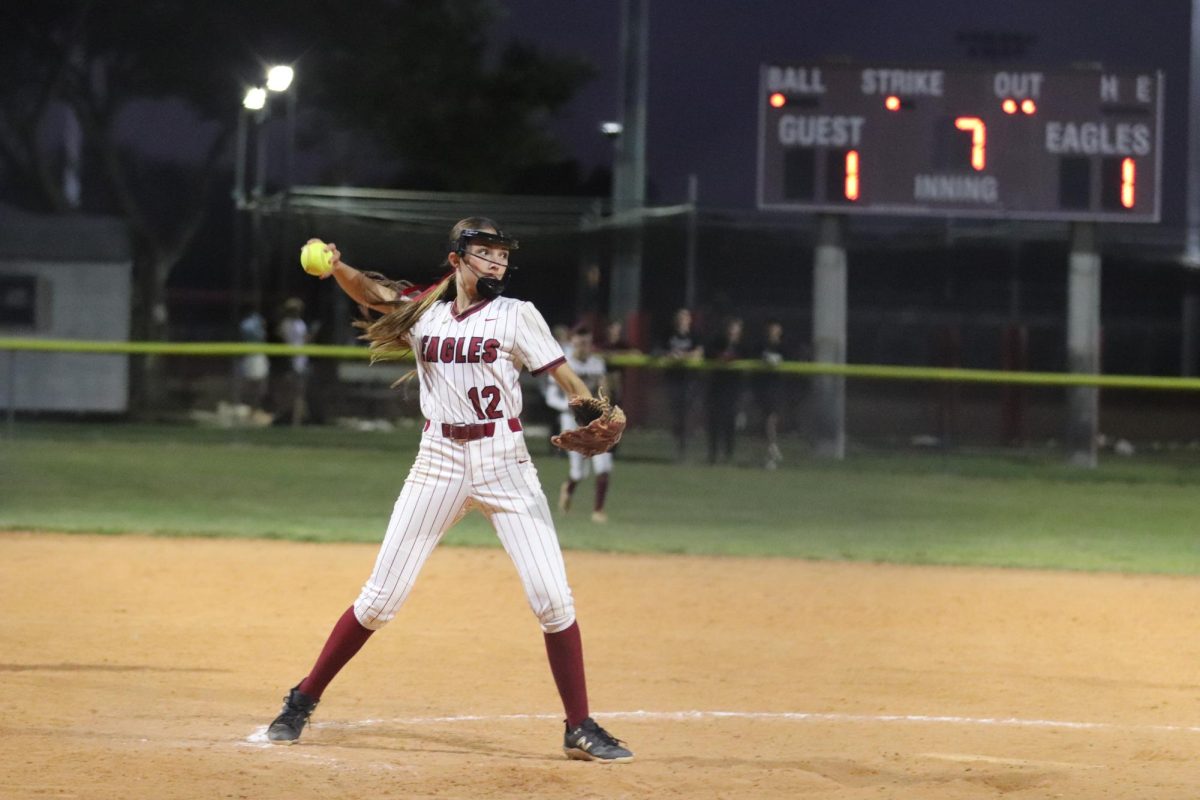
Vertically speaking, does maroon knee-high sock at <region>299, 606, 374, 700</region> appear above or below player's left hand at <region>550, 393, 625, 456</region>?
below

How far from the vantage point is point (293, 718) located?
5293mm

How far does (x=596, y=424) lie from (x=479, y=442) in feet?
1.21

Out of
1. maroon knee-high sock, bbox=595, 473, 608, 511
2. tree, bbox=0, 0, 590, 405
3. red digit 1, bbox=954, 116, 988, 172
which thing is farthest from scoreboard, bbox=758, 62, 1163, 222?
tree, bbox=0, 0, 590, 405

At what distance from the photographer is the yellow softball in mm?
5027

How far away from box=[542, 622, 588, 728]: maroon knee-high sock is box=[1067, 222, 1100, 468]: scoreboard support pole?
47.8ft

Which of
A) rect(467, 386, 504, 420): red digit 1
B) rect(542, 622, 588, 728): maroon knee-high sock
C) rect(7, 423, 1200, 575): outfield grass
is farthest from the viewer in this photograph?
rect(7, 423, 1200, 575): outfield grass

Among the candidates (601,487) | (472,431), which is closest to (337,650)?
(472,431)

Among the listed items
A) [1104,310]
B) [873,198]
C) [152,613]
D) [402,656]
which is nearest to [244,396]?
[873,198]

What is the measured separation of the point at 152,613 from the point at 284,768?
3.60 metres

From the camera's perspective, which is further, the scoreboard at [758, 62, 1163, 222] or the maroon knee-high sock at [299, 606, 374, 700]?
the scoreboard at [758, 62, 1163, 222]

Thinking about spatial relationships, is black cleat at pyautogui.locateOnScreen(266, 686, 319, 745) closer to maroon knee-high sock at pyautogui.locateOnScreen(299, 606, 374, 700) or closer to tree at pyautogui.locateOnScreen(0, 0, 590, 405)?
maroon knee-high sock at pyautogui.locateOnScreen(299, 606, 374, 700)

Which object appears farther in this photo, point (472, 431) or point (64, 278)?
point (64, 278)

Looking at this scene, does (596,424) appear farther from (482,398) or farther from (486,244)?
(486,244)

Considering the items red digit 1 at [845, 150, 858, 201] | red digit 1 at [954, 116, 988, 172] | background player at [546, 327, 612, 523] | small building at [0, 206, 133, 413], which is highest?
red digit 1 at [954, 116, 988, 172]
